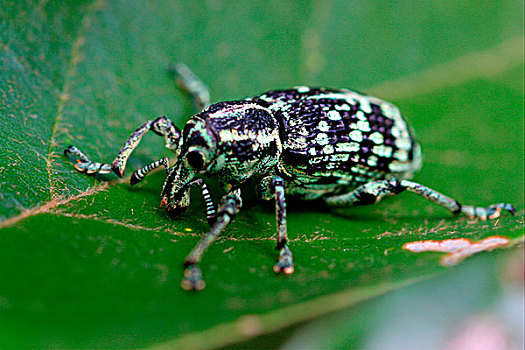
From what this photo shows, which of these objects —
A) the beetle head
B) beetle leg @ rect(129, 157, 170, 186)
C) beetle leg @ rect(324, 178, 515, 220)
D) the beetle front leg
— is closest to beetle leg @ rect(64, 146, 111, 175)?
beetle leg @ rect(129, 157, 170, 186)

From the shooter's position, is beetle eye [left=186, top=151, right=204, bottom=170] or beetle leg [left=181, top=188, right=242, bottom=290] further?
beetle eye [left=186, top=151, right=204, bottom=170]

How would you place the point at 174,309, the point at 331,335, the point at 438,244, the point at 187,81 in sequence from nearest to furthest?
the point at 174,309
the point at 438,244
the point at 187,81
the point at 331,335

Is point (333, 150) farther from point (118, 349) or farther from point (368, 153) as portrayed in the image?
point (118, 349)

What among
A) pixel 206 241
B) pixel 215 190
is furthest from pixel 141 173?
pixel 206 241

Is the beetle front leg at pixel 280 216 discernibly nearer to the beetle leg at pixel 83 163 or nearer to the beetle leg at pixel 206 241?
the beetle leg at pixel 206 241

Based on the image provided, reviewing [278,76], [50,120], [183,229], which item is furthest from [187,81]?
[183,229]

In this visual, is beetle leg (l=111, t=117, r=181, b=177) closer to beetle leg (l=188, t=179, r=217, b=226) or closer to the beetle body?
the beetle body
